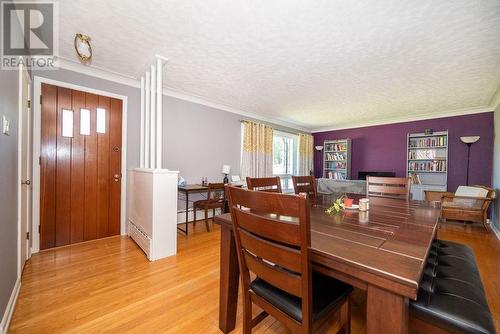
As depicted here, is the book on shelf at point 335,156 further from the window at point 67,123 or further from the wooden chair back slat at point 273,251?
the window at point 67,123

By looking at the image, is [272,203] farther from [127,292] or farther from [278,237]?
[127,292]

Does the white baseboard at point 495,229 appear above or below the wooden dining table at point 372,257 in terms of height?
below

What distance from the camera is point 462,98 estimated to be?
379 centimetres

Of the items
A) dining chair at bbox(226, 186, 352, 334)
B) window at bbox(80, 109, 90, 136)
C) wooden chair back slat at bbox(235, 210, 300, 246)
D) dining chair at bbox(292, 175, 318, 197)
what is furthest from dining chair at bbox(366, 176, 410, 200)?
window at bbox(80, 109, 90, 136)

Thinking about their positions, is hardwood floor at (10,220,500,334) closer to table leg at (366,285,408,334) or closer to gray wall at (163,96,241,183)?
table leg at (366,285,408,334)

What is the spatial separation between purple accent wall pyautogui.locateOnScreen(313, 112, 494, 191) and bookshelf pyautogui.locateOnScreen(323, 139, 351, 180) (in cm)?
24

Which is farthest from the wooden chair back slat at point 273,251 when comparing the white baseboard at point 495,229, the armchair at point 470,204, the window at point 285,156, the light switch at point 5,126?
the window at point 285,156

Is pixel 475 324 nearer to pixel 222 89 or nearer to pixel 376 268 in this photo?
pixel 376 268

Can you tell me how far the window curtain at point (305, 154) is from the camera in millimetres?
6348

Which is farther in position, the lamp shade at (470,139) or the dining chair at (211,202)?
the lamp shade at (470,139)

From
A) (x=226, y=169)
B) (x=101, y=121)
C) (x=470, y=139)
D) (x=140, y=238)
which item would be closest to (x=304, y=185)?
(x=140, y=238)

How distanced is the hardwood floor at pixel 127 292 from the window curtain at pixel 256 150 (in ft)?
8.01

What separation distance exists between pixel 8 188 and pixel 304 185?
250cm

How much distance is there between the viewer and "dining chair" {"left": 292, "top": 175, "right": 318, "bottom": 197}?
222 cm
